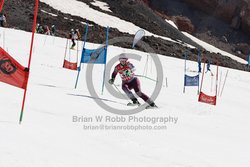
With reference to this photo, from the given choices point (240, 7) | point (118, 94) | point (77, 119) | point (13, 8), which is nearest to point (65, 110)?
point (77, 119)

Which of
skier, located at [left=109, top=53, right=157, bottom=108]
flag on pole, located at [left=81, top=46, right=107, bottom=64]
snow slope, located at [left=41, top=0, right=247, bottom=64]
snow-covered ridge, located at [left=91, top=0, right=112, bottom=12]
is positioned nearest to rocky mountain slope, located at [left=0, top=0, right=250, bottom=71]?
snow-covered ridge, located at [left=91, top=0, right=112, bottom=12]

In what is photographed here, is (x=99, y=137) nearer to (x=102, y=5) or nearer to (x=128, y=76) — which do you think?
(x=128, y=76)

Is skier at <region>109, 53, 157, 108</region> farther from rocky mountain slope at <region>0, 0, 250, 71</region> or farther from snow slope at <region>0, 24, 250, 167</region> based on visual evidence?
rocky mountain slope at <region>0, 0, 250, 71</region>

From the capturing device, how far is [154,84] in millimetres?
19016

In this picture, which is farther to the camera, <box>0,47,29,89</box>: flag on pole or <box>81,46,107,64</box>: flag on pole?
<box>81,46,107,64</box>: flag on pole

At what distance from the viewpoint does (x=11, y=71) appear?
6.14 m

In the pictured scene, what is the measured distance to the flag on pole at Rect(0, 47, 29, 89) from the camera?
6031mm

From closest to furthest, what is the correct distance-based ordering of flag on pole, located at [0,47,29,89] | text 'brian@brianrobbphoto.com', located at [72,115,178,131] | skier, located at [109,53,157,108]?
flag on pole, located at [0,47,29,89] < text 'brian@brianrobbphoto.com', located at [72,115,178,131] < skier, located at [109,53,157,108]

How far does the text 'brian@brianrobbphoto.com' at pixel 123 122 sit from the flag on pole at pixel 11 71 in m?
1.47

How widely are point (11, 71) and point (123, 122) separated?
2965 millimetres

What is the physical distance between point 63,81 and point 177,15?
62.9 metres

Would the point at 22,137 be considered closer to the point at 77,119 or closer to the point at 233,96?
the point at 77,119

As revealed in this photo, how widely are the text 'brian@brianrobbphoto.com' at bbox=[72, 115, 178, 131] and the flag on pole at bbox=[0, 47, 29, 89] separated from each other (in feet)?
4.83

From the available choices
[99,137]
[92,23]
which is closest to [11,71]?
[99,137]
